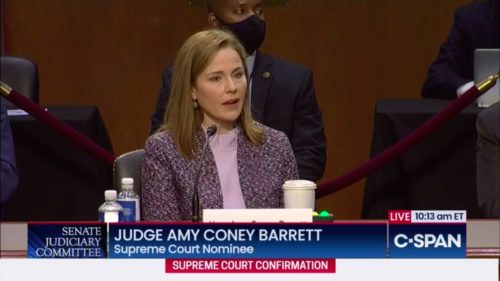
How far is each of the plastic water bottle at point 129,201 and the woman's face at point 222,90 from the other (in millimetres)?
297

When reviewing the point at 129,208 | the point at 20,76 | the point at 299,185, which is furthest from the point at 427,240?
the point at 20,76

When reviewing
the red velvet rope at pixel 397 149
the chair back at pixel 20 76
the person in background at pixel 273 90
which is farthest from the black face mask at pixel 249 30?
the chair back at pixel 20 76

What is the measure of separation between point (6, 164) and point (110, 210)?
522mm

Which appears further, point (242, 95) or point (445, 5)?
point (445, 5)

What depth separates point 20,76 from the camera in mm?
4383

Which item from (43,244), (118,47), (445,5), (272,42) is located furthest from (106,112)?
(43,244)

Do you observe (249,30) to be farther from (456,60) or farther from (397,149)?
(456,60)

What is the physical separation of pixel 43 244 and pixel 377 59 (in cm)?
419

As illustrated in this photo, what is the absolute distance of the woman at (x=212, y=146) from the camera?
2.76m

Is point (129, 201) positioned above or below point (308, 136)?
below

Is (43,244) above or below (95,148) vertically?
below

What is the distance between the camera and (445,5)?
558 centimetres

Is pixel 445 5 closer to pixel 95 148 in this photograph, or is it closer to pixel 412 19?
pixel 412 19

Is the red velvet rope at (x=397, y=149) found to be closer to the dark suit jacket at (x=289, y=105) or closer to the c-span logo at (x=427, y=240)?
the dark suit jacket at (x=289, y=105)
